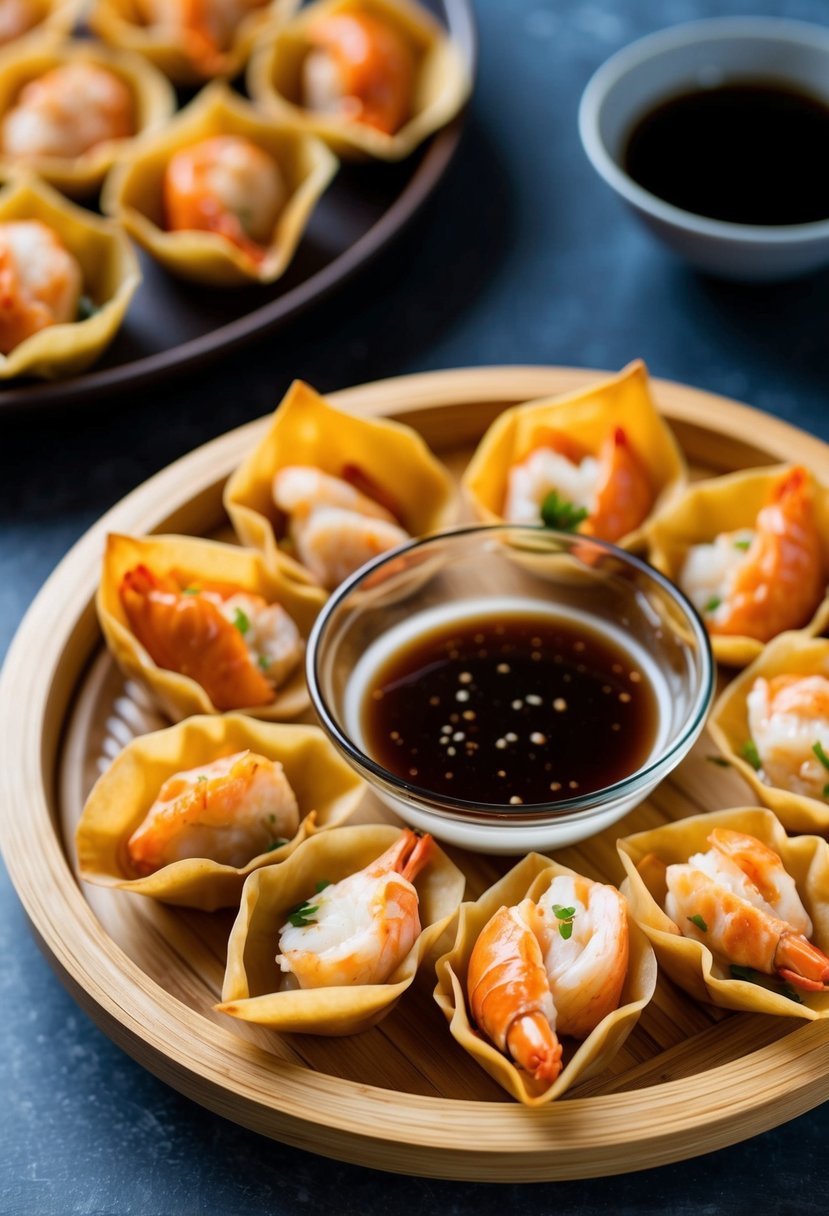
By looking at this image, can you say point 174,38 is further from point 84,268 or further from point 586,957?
point 586,957

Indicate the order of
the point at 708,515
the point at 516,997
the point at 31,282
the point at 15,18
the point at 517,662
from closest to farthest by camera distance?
1. the point at 516,997
2. the point at 517,662
3. the point at 708,515
4. the point at 31,282
5. the point at 15,18

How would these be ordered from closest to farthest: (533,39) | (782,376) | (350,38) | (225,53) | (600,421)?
(600,421) < (782,376) < (350,38) < (225,53) < (533,39)

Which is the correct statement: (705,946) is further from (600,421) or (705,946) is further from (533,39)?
(533,39)

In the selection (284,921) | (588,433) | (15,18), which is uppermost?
(15,18)

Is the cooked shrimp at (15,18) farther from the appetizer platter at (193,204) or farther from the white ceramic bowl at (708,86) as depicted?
the white ceramic bowl at (708,86)

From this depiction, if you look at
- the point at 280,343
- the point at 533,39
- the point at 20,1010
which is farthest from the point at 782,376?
the point at 20,1010

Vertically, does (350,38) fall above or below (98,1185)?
above

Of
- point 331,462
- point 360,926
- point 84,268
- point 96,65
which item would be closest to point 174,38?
point 96,65

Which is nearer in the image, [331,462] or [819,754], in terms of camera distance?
[819,754]
